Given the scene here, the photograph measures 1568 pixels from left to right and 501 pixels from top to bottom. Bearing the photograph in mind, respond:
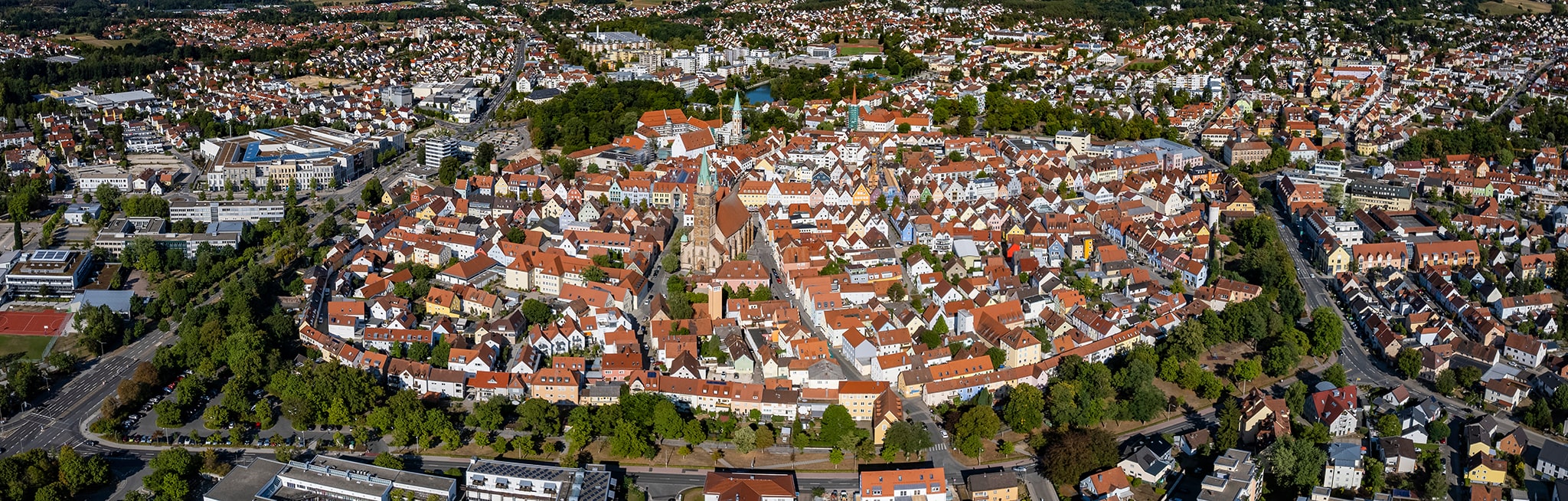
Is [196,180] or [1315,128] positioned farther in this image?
[1315,128]

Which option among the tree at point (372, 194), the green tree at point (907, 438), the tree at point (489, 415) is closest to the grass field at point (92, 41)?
the tree at point (372, 194)

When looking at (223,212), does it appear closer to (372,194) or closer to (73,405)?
(372,194)

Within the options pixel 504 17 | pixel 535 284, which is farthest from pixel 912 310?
pixel 504 17

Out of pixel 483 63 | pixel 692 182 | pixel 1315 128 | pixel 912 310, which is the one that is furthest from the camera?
pixel 483 63

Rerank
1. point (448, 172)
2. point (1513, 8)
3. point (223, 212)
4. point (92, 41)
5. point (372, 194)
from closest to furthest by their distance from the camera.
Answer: point (223, 212) < point (372, 194) < point (448, 172) < point (92, 41) < point (1513, 8)

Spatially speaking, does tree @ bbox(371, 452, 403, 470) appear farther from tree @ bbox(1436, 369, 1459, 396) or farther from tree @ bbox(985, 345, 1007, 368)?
tree @ bbox(1436, 369, 1459, 396)

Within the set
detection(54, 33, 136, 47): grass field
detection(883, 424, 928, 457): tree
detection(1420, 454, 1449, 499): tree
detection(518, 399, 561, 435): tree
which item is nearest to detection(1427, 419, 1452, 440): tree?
detection(1420, 454, 1449, 499): tree

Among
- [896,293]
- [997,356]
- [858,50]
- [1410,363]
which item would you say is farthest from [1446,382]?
[858,50]

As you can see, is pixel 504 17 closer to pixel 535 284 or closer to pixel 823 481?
pixel 535 284
